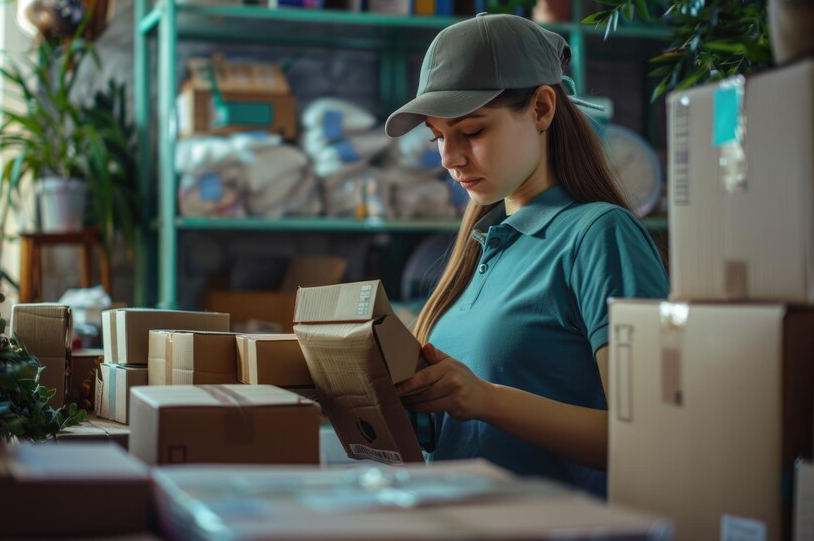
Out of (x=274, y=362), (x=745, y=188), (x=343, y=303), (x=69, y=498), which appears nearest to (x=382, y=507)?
(x=69, y=498)

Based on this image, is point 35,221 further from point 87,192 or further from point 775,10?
point 775,10

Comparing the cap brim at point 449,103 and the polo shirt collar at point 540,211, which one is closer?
the cap brim at point 449,103

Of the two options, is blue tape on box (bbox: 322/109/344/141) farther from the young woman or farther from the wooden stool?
the young woman

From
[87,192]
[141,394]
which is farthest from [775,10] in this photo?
[87,192]

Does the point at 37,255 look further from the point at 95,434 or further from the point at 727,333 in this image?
the point at 727,333

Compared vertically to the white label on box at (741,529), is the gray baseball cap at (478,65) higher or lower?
higher

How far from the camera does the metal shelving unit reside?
3.28 metres

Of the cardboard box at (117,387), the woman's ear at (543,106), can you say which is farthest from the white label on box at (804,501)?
the cardboard box at (117,387)

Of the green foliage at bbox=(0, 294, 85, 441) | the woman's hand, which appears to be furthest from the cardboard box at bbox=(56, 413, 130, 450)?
the woman's hand

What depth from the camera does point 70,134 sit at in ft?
11.3

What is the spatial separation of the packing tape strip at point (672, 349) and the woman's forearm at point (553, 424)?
0.43 m

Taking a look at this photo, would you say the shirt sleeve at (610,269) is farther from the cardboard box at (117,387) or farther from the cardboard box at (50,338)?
the cardboard box at (50,338)

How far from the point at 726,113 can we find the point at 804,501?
0.36 metres

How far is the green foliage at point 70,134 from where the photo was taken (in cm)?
328
